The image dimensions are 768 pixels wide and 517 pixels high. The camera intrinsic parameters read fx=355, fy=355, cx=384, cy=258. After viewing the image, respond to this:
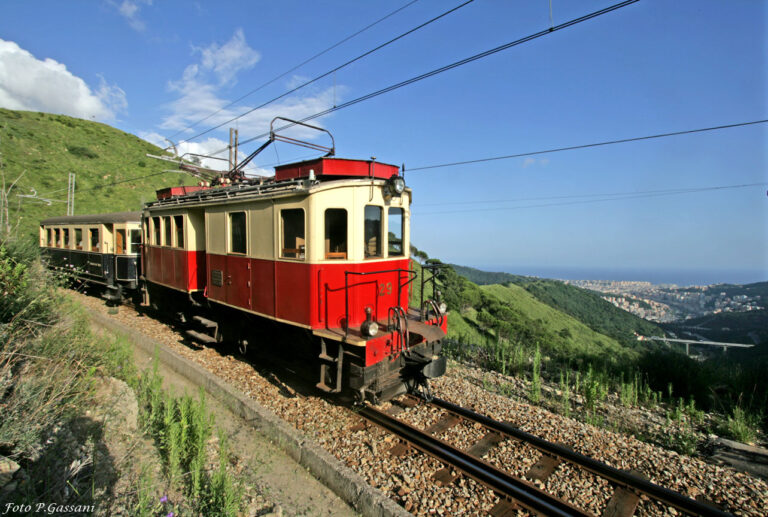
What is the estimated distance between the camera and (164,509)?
135 inches

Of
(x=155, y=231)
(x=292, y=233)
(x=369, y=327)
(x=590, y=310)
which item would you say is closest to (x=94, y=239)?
(x=155, y=231)

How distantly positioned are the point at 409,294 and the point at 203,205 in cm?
522

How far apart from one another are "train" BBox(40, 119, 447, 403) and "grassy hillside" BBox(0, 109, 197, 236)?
94.8ft

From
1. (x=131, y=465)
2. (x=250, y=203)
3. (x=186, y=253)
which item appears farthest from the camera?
(x=186, y=253)

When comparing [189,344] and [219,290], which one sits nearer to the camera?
[219,290]

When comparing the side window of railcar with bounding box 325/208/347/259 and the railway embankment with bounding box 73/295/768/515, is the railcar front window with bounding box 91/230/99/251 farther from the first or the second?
the side window of railcar with bounding box 325/208/347/259

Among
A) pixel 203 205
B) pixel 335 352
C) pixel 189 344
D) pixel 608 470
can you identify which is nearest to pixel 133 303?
pixel 189 344

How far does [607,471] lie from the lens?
4.41 m

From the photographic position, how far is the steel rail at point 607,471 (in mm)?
3846

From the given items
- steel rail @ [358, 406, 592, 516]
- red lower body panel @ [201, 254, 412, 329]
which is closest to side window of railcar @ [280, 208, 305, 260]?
red lower body panel @ [201, 254, 412, 329]

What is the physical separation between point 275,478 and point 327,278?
2875 millimetres

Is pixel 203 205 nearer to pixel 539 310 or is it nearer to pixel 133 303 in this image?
pixel 133 303

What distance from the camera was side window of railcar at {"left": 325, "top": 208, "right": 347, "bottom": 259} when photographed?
5988 mm

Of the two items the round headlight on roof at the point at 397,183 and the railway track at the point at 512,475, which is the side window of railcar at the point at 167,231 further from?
the railway track at the point at 512,475
